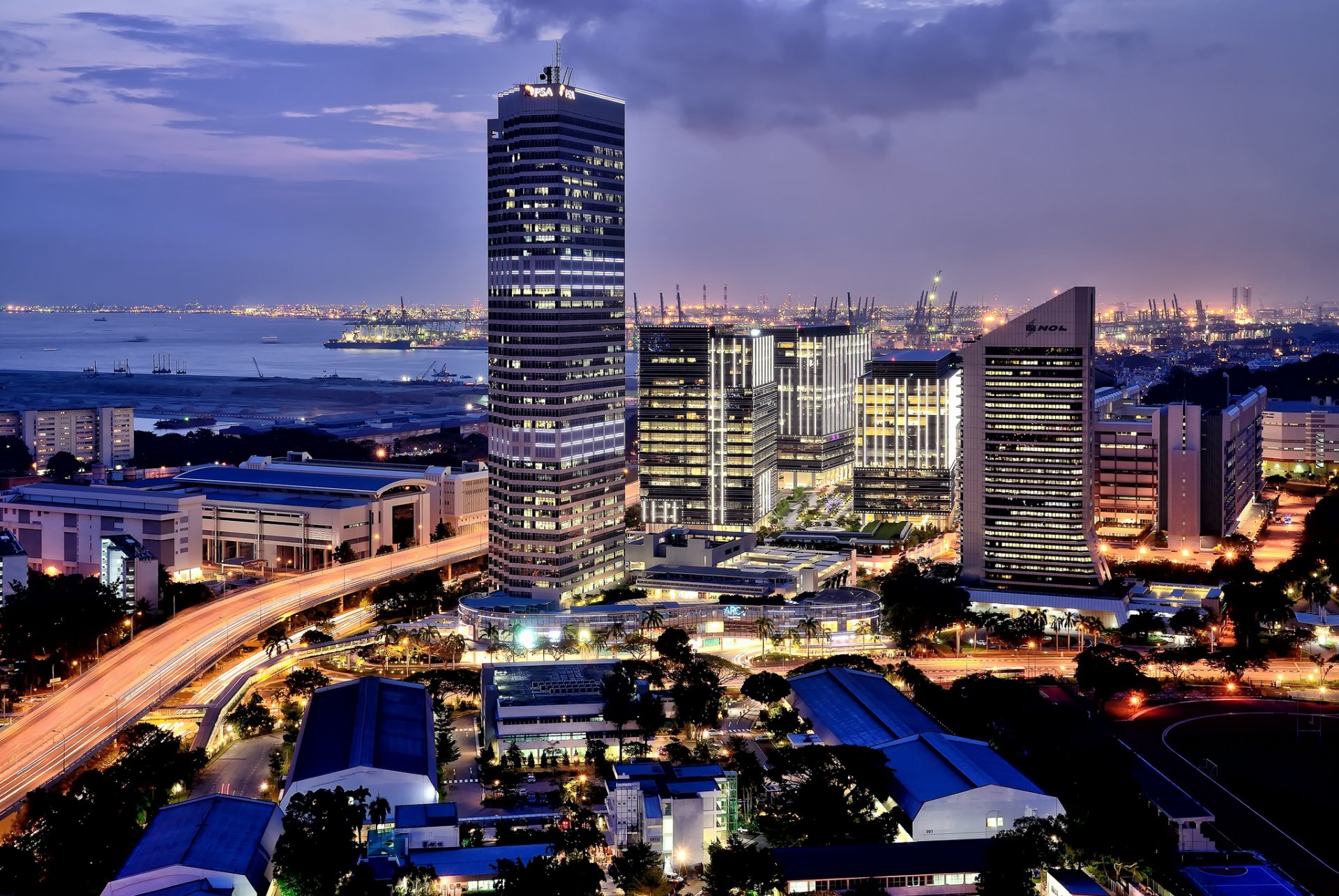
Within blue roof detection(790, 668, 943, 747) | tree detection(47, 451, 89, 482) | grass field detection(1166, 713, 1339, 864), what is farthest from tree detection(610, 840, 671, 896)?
tree detection(47, 451, 89, 482)

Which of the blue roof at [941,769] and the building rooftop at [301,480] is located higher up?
the building rooftop at [301,480]

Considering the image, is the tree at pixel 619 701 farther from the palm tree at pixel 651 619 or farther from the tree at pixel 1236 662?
the tree at pixel 1236 662

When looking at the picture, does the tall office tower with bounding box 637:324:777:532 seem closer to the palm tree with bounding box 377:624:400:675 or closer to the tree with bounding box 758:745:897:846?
the palm tree with bounding box 377:624:400:675

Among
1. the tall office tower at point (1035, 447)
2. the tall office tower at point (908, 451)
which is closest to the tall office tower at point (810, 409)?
the tall office tower at point (908, 451)

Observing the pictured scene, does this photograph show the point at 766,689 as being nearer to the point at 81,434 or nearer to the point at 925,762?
the point at 925,762

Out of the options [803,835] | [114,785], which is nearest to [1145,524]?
[803,835]

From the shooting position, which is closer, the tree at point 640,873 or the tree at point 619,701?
the tree at point 640,873

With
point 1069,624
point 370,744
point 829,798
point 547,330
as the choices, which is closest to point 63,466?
point 547,330

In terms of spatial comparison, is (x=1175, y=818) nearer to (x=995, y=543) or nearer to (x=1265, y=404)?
(x=995, y=543)
